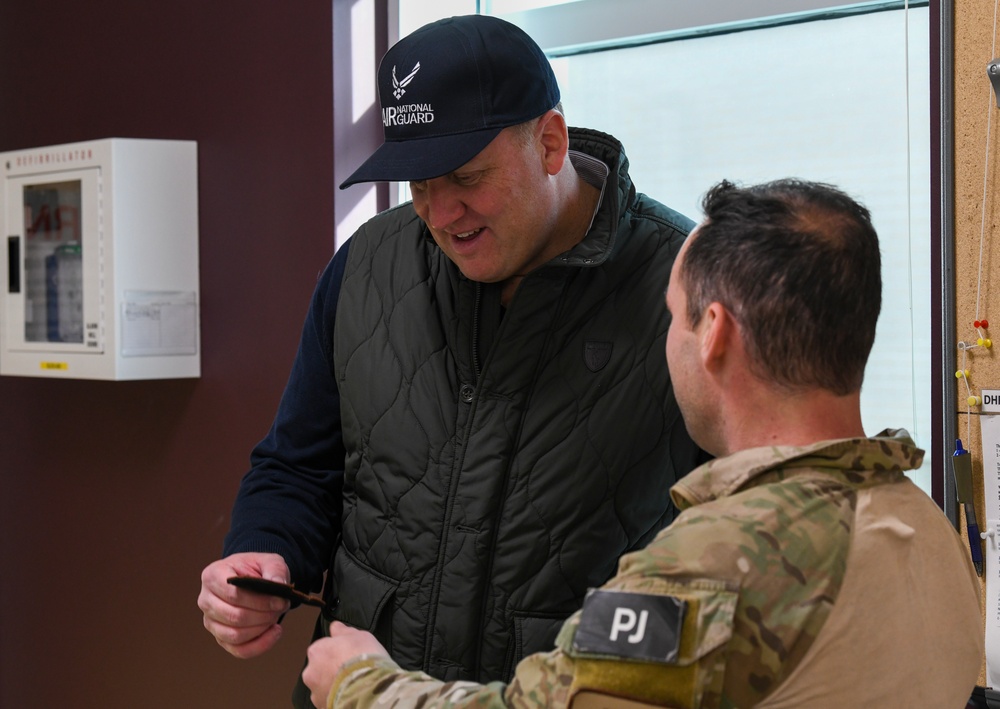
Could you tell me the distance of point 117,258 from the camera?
2.80m

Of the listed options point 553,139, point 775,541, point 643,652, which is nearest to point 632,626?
point 643,652

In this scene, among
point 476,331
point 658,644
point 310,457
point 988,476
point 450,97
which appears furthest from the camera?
point 988,476

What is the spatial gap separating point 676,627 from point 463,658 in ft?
2.11

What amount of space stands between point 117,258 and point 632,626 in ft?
7.49

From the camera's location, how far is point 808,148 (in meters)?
2.24

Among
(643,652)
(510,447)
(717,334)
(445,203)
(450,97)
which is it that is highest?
(450,97)

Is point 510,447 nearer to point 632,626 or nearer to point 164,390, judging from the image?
point 632,626

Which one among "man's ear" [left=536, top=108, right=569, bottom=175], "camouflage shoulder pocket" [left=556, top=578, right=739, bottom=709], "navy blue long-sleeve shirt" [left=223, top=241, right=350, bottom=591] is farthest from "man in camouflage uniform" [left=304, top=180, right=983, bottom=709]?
"navy blue long-sleeve shirt" [left=223, top=241, right=350, bottom=591]

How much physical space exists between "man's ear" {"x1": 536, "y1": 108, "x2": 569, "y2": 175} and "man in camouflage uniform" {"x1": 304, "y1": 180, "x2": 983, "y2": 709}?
46 cm

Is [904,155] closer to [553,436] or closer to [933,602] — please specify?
[553,436]

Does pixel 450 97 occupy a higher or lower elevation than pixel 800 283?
higher

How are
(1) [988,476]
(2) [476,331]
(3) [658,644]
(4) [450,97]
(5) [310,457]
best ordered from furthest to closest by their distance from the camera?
1. (1) [988,476]
2. (5) [310,457]
3. (2) [476,331]
4. (4) [450,97]
5. (3) [658,644]

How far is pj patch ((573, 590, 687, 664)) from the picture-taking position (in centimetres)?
85

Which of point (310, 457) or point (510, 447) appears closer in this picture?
point (510, 447)
